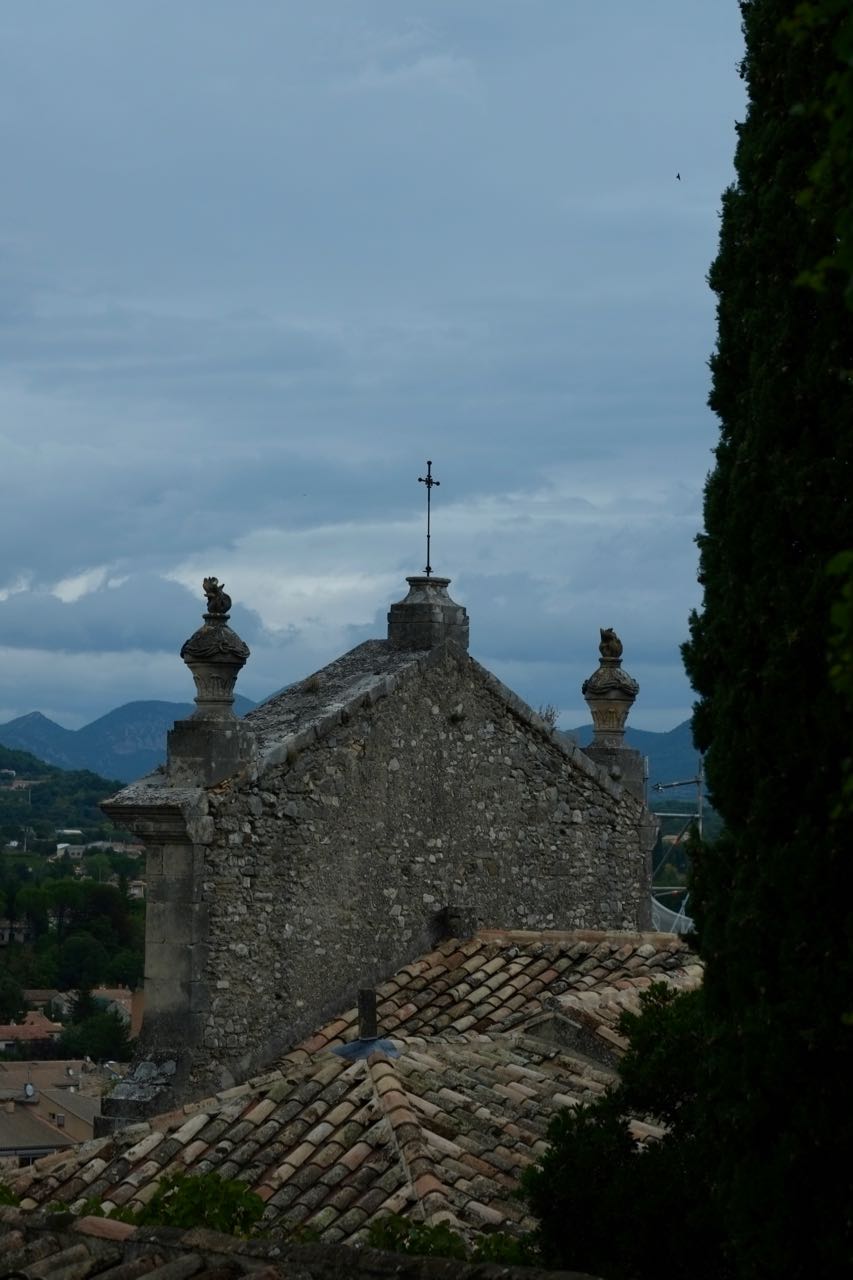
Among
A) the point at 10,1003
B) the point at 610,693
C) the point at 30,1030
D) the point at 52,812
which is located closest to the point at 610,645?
the point at 610,693

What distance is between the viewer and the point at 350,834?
16.0 metres

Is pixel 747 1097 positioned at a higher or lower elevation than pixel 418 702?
lower

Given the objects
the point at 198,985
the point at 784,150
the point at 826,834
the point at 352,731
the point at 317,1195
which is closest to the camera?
the point at 826,834

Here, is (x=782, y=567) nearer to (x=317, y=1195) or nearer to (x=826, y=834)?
(x=826, y=834)

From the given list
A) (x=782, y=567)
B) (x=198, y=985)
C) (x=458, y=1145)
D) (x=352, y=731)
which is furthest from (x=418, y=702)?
(x=782, y=567)

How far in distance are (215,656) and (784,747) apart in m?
7.64

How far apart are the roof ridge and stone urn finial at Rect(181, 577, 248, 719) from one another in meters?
2.90

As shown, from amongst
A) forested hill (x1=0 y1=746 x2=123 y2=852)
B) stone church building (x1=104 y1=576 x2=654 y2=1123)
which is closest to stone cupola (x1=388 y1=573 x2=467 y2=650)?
stone church building (x1=104 y1=576 x2=654 y2=1123)

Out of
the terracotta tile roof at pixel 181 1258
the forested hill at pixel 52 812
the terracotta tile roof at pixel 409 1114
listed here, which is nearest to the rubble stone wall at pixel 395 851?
the terracotta tile roof at pixel 409 1114

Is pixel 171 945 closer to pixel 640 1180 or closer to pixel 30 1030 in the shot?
pixel 640 1180

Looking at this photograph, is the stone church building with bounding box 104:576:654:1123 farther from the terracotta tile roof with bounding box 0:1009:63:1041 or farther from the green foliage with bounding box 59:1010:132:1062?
the terracotta tile roof with bounding box 0:1009:63:1041

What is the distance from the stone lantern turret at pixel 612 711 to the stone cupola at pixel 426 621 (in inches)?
89.1

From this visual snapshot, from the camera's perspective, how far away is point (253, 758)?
15078 millimetres

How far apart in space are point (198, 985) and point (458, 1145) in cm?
279
